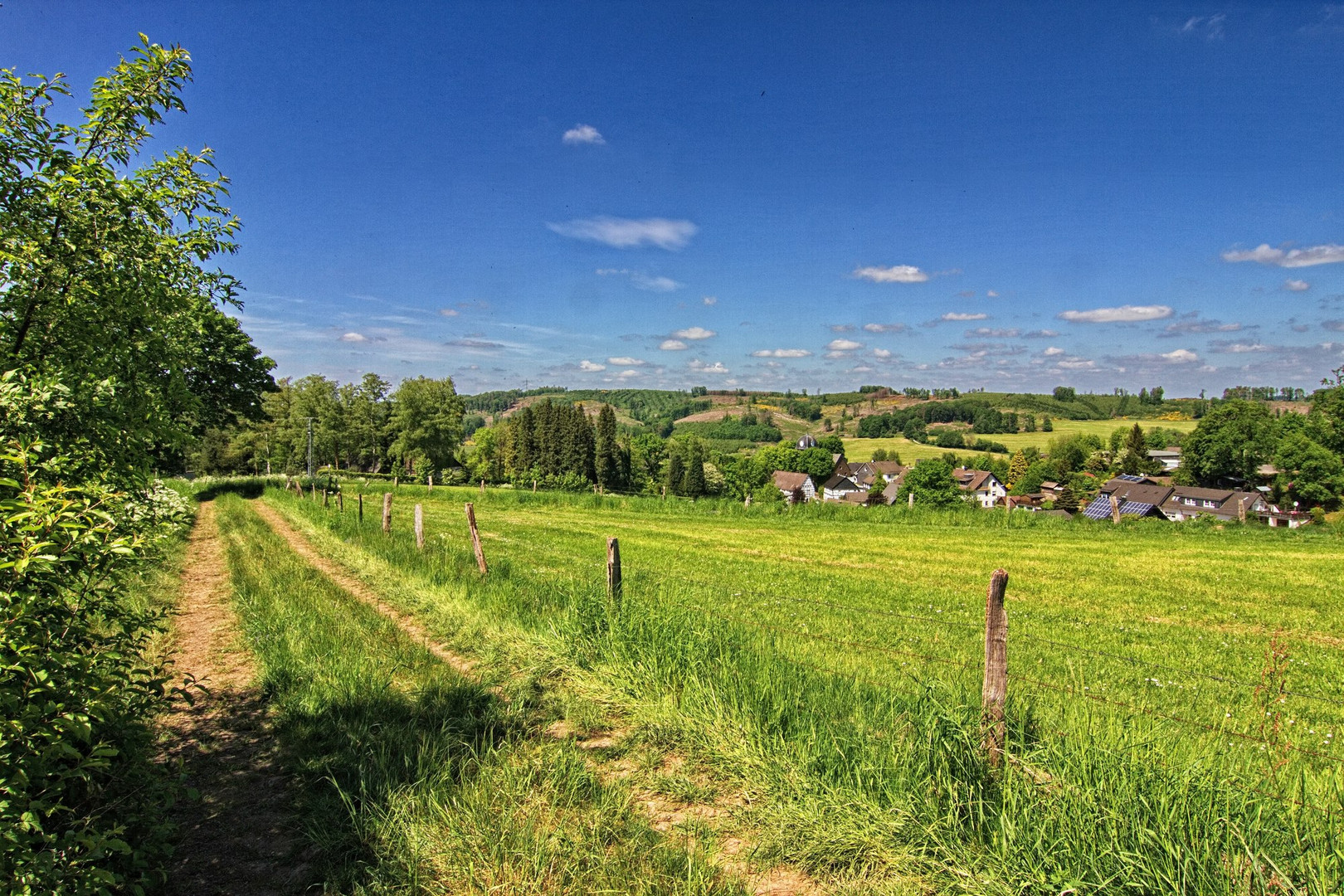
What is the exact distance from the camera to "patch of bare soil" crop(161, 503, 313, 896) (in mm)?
3711

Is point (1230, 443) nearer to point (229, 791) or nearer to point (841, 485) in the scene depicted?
point (841, 485)

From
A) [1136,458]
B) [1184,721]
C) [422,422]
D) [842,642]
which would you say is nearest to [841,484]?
[1136,458]


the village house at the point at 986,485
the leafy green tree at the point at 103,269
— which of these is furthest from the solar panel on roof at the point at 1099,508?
the leafy green tree at the point at 103,269

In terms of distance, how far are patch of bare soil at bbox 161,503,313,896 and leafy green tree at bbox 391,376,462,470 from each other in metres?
62.4

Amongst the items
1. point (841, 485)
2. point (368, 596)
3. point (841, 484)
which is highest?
point (368, 596)

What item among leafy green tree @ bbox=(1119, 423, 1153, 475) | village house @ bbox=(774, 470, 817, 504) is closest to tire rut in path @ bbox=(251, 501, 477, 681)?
village house @ bbox=(774, 470, 817, 504)

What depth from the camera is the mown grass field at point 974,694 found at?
319 centimetres

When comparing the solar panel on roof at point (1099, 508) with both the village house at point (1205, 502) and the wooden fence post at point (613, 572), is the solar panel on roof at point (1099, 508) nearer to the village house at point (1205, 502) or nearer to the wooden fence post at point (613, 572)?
the village house at point (1205, 502)

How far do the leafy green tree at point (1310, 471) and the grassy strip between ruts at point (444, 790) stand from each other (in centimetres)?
7392

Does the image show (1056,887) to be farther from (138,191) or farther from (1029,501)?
(1029,501)

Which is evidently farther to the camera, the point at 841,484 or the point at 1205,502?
the point at 841,484

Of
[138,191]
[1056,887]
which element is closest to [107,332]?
[138,191]

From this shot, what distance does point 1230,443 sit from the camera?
7444 centimetres

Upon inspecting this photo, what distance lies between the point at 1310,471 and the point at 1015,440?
388ft
